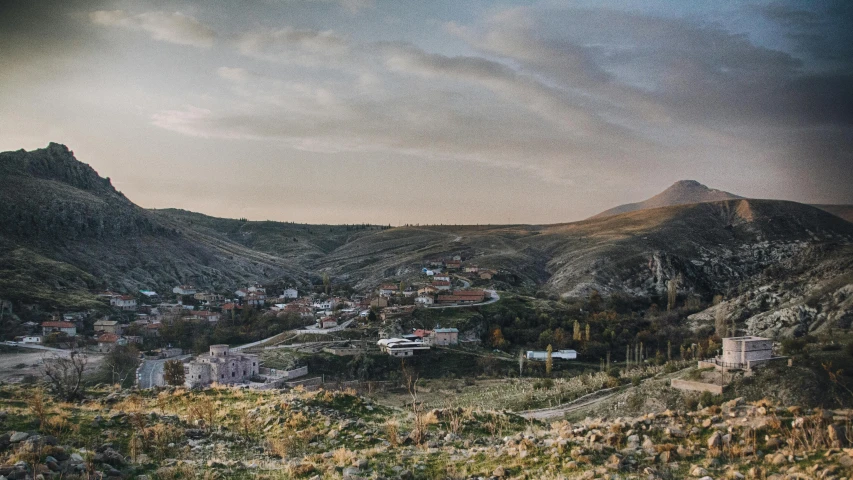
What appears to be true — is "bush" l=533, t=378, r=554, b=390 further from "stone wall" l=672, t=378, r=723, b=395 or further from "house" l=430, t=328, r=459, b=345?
"house" l=430, t=328, r=459, b=345

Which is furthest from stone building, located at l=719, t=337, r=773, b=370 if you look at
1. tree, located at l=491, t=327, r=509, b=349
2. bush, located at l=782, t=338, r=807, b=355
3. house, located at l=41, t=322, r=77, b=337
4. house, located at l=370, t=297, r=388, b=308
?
house, located at l=41, t=322, r=77, b=337

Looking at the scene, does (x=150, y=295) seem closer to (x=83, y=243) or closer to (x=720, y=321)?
(x=83, y=243)

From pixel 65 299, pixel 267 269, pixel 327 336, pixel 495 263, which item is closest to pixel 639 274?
pixel 495 263

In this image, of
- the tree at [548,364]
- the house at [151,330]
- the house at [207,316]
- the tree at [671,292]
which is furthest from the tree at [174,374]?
the tree at [671,292]

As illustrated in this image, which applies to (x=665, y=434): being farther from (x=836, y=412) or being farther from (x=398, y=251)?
(x=398, y=251)

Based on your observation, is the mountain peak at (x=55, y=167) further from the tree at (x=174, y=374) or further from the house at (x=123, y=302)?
the tree at (x=174, y=374)

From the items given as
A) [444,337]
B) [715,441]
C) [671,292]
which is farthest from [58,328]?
[671,292]
